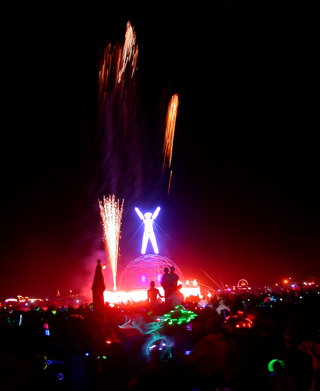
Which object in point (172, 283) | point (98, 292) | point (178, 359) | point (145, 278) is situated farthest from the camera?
point (145, 278)

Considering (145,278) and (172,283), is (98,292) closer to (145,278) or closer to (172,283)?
(172,283)

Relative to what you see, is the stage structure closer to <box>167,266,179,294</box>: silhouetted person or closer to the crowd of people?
<box>167,266,179,294</box>: silhouetted person

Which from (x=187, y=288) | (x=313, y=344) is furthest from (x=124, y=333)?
(x=187, y=288)

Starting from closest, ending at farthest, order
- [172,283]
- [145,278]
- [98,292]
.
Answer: [98,292]
[172,283]
[145,278]

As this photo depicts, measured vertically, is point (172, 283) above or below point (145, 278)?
below

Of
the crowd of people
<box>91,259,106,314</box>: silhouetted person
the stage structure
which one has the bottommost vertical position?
the crowd of people

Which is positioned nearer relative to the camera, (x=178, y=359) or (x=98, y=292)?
(x=178, y=359)

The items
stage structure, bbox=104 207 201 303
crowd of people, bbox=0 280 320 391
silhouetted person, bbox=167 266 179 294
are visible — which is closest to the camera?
crowd of people, bbox=0 280 320 391

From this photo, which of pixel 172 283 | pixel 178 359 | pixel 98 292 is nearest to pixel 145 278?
pixel 172 283

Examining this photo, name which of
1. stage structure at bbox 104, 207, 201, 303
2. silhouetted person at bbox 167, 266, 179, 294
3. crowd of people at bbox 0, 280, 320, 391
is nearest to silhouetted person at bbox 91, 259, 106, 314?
silhouetted person at bbox 167, 266, 179, 294

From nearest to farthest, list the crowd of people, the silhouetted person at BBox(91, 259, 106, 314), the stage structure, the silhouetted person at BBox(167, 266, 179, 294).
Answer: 1. the crowd of people
2. the silhouetted person at BBox(91, 259, 106, 314)
3. the silhouetted person at BBox(167, 266, 179, 294)
4. the stage structure

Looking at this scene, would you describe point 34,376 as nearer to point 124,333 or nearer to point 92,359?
point 92,359

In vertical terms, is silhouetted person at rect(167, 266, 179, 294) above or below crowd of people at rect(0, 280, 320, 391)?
above

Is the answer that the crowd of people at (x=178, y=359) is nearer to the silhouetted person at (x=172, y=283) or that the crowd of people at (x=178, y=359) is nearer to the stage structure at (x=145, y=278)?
the silhouetted person at (x=172, y=283)
